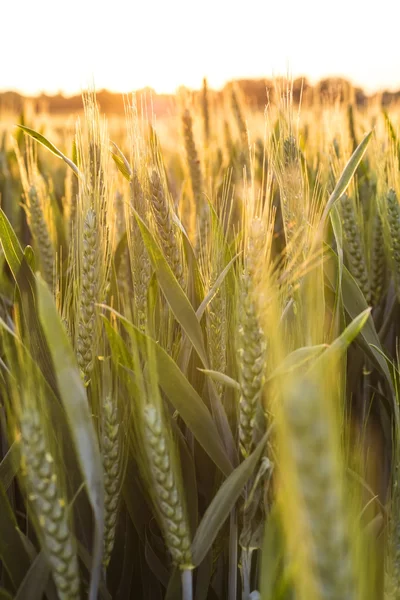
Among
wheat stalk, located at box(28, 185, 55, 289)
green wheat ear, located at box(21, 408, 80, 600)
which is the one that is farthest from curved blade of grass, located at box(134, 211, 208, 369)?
wheat stalk, located at box(28, 185, 55, 289)

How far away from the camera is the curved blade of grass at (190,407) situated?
698mm

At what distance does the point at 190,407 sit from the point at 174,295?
16 centimetres

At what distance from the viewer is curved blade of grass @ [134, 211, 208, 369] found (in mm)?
787

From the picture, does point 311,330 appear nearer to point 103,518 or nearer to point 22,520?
point 103,518

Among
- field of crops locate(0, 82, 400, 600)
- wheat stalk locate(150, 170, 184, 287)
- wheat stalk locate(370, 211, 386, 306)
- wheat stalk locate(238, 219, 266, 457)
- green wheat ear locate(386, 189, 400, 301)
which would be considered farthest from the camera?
wheat stalk locate(370, 211, 386, 306)

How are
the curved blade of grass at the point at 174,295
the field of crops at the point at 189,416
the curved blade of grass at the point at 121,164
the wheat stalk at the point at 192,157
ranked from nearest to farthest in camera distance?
the field of crops at the point at 189,416, the curved blade of grass at the point at 174,295, the curved blade of grass at the point at 121,164, the wheat stalk at the point at 192,157

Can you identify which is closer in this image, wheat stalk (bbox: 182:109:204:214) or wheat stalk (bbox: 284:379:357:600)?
Answer: wheat stalk (bbox: 284:379:357:600)

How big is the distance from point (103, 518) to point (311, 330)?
315mm

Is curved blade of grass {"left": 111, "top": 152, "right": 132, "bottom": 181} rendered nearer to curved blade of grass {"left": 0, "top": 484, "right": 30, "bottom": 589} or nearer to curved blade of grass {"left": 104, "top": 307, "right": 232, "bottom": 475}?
curved blade of grass {"left": 104, "top": 307, "right": 232, "bottom": 475}

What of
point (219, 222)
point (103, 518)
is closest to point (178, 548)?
point (103, 518)

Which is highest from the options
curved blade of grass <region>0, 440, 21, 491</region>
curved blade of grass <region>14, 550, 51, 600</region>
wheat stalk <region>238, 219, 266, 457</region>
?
wheat stalk <region>238, 219, 266, 457</region>

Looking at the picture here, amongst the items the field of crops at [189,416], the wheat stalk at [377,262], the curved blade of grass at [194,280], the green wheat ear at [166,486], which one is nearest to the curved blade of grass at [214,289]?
the field of crops at [189,416]

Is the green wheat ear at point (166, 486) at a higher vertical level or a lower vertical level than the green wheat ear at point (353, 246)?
lower

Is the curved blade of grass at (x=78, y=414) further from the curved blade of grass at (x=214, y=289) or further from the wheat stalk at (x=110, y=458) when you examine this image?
the curved blade of grass at (x=214, y=289)
